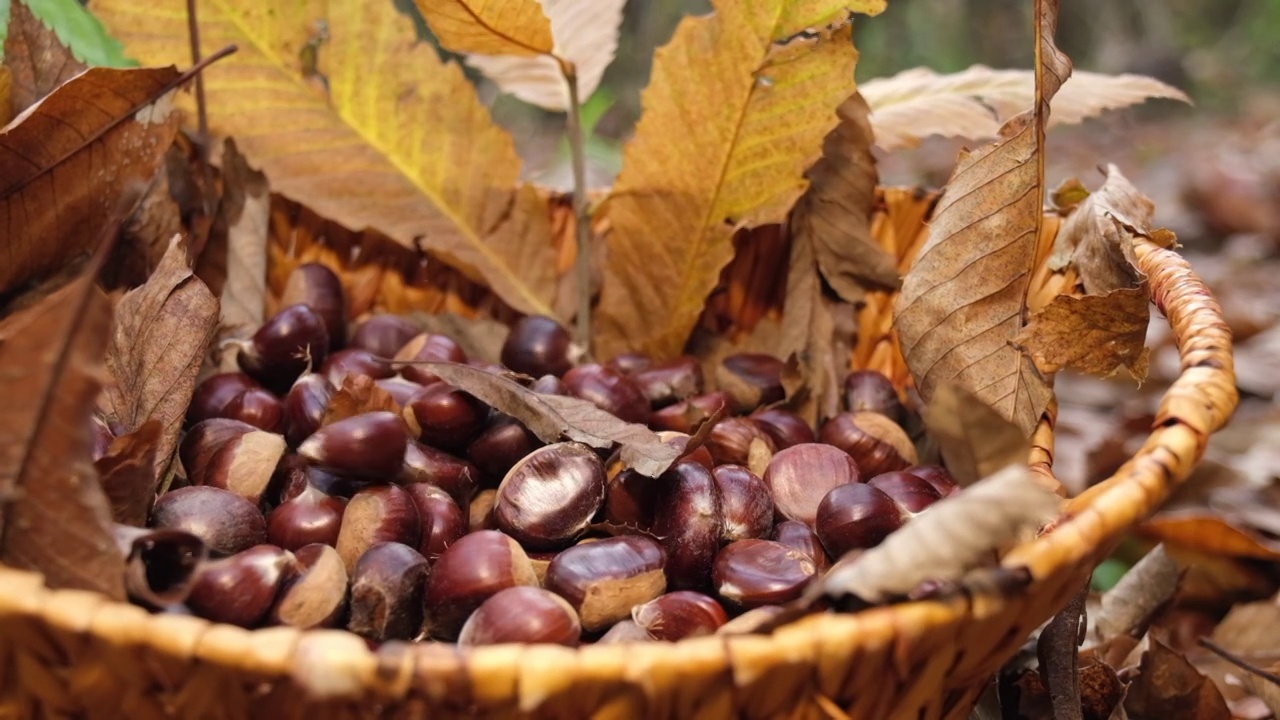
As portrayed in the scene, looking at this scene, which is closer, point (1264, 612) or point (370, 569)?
point (370, 569)

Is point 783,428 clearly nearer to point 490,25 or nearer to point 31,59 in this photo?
point 490,25

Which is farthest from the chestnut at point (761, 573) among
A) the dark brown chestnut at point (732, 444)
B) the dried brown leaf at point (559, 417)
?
the dark brown chestnut at point (732, 444)

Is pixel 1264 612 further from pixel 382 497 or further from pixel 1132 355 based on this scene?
pixel 382 497

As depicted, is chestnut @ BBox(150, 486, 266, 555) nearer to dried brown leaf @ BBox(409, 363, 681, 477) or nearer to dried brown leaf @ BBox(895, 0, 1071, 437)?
dried brown leaf @ BBox(409, 363, 681, 477)

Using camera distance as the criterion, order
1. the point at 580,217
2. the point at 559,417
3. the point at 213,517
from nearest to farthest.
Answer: the point at 213,517
the point at 559,417
the point at 580,217

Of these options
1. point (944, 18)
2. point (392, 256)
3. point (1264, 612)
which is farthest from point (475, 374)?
point (944, 18)

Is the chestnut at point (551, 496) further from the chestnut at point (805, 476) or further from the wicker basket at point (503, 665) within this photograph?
the wicker basket at point (503, 665)

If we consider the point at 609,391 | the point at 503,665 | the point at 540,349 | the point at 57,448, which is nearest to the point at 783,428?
the point at 609,391
